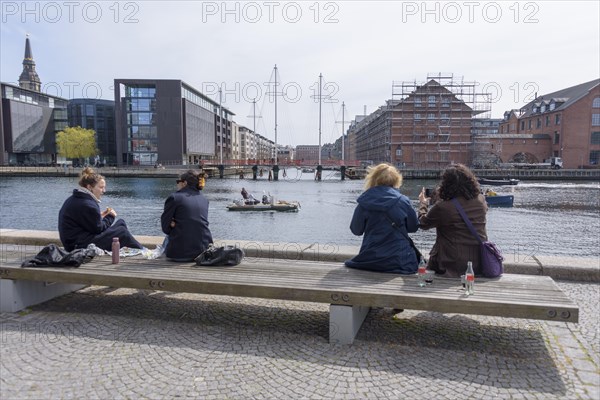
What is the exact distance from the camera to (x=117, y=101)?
340 feet

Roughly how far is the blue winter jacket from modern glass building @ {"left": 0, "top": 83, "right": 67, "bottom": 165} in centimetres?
11973

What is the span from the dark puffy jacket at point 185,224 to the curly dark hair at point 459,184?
330 cm

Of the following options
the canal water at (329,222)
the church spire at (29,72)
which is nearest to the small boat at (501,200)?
the canal water at (329,222)

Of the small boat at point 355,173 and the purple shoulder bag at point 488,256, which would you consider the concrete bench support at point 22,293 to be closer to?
the purple shoulder bag at point 488,256

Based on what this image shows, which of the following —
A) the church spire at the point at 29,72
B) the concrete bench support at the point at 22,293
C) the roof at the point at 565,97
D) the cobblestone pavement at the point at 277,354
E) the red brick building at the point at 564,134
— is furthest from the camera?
the church spire at the point at 29,72

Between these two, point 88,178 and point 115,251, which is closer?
point 115,251

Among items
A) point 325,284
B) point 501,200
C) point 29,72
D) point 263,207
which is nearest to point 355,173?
point 501,200

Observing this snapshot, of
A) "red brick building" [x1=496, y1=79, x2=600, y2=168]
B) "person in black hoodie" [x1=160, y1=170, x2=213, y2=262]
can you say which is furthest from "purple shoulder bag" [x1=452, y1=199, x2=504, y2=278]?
"red brick building" [x1=496, y1=79, x2=600, y2=168]

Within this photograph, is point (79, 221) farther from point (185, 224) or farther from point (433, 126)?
point (433, 126)

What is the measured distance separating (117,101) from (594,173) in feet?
331

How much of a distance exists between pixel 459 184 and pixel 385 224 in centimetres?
103

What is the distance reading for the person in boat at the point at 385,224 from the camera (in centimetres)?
545

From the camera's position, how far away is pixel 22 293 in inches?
238

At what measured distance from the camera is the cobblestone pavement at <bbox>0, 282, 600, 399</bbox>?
4027mm
